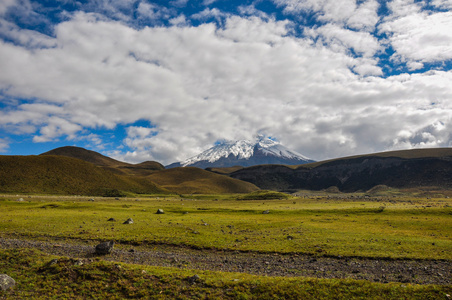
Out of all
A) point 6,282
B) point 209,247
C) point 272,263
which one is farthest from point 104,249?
point 272,263

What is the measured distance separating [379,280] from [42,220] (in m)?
45.7

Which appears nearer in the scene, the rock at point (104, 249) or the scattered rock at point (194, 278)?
the scattered rock at point (194, 278)

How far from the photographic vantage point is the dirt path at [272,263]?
19250 mm

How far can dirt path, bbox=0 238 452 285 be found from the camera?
19.2 m

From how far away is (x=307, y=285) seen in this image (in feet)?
52.5

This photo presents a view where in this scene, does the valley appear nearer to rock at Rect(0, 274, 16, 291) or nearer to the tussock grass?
the tussock grass

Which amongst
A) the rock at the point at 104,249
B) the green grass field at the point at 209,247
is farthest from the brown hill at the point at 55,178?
the rock at the point at 104,249

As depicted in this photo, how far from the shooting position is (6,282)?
1563 centimetres

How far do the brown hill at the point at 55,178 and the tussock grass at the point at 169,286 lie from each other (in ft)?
448

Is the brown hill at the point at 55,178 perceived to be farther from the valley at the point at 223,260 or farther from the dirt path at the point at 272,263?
the dirt path at the point at 272,263

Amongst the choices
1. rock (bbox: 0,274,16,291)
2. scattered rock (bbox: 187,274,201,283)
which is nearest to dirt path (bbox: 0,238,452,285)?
scattered rock (bbox: 187,274,201,283)

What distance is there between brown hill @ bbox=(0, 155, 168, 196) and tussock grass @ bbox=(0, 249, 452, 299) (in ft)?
Answer: 448

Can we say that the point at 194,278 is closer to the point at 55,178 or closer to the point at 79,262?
the point at 79,262

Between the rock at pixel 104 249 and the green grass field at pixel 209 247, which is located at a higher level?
the rock at pixel 104 249
